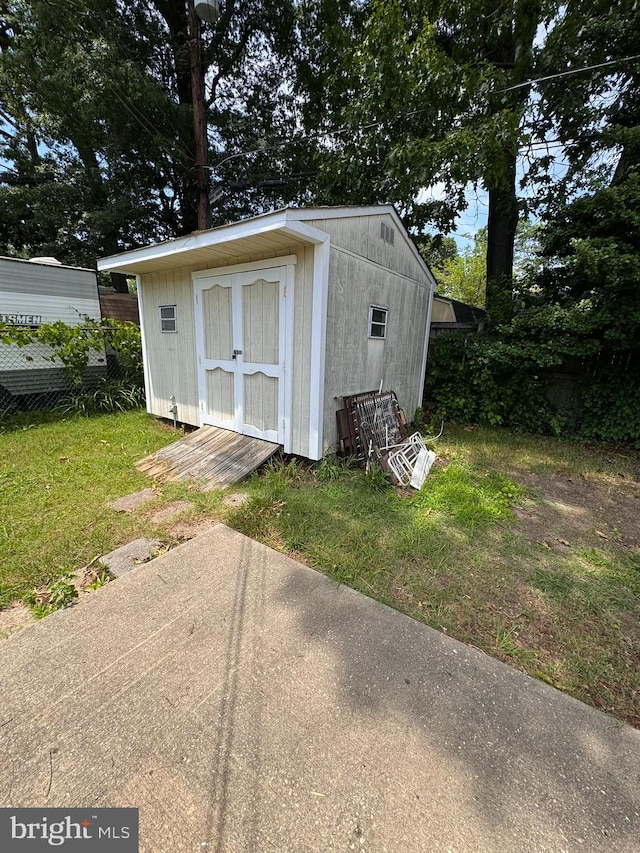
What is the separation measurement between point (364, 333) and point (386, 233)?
50.3 inches

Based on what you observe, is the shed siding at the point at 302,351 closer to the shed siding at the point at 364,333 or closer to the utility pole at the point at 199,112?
the shed siding at the point at 364,333

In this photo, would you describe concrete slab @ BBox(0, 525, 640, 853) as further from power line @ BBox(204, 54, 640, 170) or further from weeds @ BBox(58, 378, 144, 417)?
power line @ BBox(204, 54, 640, 170)

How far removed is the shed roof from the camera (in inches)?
120

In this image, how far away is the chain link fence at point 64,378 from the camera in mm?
5371

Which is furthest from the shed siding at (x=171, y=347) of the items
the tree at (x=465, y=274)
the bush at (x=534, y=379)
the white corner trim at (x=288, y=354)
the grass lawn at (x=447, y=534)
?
the tree at (x=465, y=274)

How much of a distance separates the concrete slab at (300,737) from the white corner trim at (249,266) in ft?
10.2

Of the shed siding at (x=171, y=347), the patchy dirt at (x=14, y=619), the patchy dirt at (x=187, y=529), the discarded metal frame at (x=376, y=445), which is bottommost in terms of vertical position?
the patchy dirt at (x=187, y=529)

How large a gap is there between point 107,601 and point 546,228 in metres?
7.03

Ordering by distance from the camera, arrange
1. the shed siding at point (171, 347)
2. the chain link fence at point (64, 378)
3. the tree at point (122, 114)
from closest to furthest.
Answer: the shed siding at point (171, 347) < the chain link fence at point (64, 378) < the tree at point (122, 114)

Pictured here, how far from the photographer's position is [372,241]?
4.07 m

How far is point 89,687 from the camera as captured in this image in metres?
1.50

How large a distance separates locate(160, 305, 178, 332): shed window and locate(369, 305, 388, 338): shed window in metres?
2.72

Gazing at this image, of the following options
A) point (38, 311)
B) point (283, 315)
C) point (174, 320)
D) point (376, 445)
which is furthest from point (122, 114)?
point (376, 445)

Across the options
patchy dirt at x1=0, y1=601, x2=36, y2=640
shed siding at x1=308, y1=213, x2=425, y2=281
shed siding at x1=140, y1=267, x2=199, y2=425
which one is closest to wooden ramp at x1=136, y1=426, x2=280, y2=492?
shed siding at x1=140, y1=267, x2=199, y2=425
